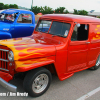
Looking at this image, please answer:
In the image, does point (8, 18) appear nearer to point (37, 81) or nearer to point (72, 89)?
point (37, 81)

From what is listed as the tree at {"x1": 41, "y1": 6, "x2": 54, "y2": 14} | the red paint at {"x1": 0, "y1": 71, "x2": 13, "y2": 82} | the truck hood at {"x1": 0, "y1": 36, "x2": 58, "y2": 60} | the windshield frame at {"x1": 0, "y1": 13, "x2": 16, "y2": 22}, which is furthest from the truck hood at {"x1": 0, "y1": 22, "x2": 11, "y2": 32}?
the tree at {"x1": 41, "y1": 6, "x2": 54, "y2": 14}

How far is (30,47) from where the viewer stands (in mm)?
2717

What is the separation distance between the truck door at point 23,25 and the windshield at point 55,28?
2.34 m

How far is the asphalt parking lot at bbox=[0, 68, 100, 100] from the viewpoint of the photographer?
120 inches

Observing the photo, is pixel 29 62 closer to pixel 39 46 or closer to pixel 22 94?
pixel 39 46

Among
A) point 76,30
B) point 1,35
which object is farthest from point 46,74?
point 1,35

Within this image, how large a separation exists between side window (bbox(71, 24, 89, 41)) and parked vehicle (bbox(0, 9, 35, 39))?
3.41 m

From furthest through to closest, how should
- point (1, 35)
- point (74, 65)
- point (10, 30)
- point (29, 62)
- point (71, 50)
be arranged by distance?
1. point (10, 30)
2. point (1, 35)
3. point (74, 65)
4. point (71, 50)
5. point (29, 62)

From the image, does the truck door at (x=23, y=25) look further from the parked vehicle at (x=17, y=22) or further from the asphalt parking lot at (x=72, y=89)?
the asphalt parking lot at (x=72, y=89)

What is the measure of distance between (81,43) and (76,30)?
396 millimetres

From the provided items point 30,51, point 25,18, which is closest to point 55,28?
point 30,51

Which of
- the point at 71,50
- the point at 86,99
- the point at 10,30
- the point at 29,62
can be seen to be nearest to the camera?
the point at 29,62

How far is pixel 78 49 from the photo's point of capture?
138 inches

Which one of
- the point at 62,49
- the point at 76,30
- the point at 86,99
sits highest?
the point at 76,30
